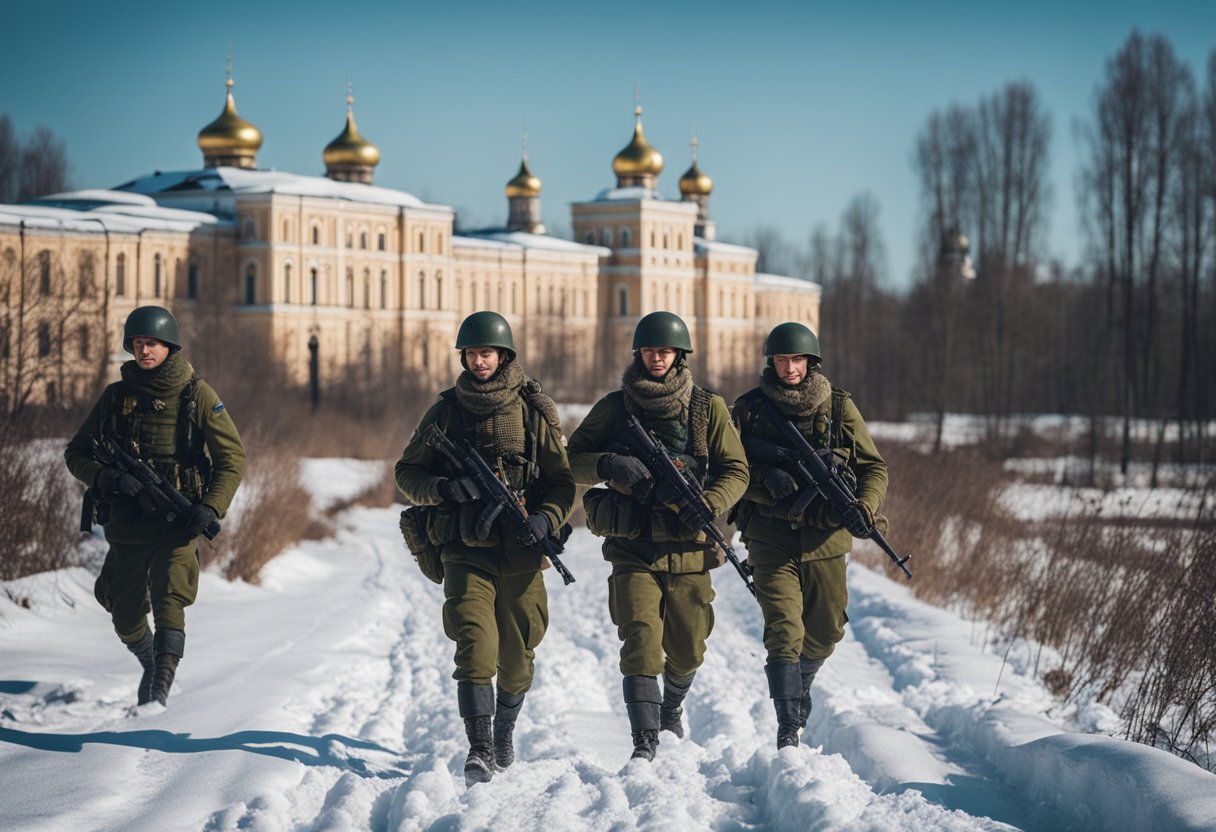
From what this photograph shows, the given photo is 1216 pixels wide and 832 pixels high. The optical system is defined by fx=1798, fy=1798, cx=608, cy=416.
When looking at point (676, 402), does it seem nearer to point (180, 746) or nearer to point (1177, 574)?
point (180, 746)

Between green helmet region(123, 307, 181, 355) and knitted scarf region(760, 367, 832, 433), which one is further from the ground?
green helmet region(123, 307, 181, 355)

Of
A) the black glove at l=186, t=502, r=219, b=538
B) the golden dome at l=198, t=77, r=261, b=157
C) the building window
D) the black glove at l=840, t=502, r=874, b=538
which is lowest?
the black glove at l=186, t=502, r=219, b=538

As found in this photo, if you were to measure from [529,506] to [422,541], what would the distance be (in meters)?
0.46

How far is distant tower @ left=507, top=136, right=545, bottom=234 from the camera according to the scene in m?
99.6

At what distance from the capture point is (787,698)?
7.52 meters

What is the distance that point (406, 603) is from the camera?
1459cm

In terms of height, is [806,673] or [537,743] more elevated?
[806,673]

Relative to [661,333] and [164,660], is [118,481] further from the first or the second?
[661,333]

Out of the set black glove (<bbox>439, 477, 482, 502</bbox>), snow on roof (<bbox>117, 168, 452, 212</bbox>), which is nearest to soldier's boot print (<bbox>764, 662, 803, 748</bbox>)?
black glove (<bbox>439, 477, 482, 502</bbox>)

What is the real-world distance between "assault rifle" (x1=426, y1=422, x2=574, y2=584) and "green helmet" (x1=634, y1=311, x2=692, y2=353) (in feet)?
2.73

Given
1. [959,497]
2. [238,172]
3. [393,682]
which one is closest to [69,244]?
[238,172]

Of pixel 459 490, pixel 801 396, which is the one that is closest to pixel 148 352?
pixel 459 490

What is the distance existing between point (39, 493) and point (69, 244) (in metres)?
41.3

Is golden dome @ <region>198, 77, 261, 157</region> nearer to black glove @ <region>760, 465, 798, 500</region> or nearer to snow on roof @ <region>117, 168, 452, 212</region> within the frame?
snow on roof @ <region>117, 168, 452, 212</region>
